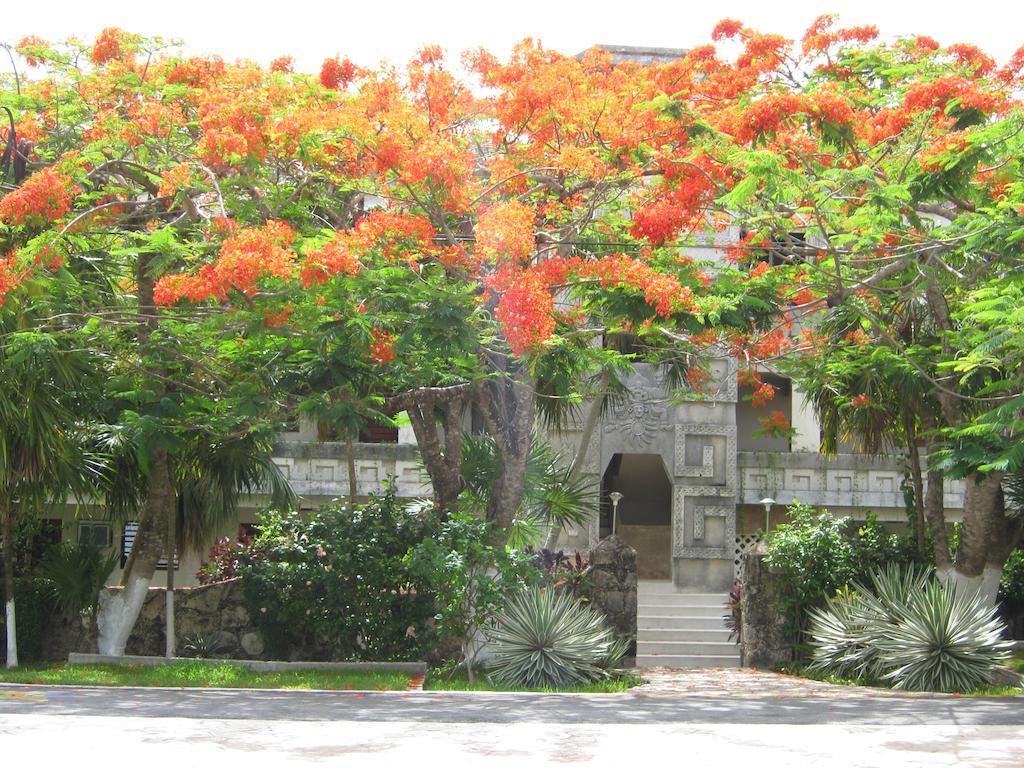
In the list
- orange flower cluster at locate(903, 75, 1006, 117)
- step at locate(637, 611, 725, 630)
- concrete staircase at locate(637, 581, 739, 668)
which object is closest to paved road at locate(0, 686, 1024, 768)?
orange flower cluster at locate(903, 75, 1006, 117)

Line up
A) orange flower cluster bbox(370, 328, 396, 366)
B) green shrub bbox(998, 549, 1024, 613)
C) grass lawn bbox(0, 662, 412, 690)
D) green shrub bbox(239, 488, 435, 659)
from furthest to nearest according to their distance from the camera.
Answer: green shrub bbox(998, 549, 1024, 613) < green shrub bbox(239, 488, 435, 659) < grass lawn bbox(0, 662, 412, 690) < orange flower cluster bbox(370, 328, 396, 366)

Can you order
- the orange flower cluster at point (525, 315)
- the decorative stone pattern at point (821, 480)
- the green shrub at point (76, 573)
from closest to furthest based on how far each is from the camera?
1. the orange flower cluster at point (525, 315)
2. the green shrub at point (76, 573)
3. the decorative stone pattern at point (821, 480)

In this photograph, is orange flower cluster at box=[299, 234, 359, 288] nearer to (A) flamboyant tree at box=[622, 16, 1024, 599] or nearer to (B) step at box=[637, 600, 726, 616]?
(A) flamboyant tree at box=[622, 16, 1024, 599]

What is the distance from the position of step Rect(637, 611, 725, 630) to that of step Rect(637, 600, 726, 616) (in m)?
0.10

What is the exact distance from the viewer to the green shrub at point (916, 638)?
1311 cm

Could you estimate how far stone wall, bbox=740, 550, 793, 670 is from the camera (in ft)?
55.6

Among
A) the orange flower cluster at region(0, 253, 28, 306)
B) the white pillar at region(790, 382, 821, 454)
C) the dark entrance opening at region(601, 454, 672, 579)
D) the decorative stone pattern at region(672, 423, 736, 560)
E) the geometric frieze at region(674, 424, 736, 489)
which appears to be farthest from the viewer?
the dark entrance opening at region(601, 454, 672, 579)

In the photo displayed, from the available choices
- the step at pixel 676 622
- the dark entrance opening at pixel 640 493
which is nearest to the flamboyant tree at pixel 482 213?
the step at pixel 676 622

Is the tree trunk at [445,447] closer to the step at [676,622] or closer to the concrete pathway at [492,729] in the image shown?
the concrete pathway at [492,729]

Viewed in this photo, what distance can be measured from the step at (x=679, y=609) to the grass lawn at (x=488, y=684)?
6707mm

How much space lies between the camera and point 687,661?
62.3ft

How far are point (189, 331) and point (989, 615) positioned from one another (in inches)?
346

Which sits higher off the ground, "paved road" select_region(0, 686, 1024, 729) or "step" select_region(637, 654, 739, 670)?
"paved road" select_region(0, 686, 1024, 729)

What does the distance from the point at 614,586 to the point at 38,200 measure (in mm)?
7835
